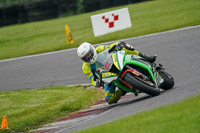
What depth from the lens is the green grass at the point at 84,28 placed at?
17922 mm

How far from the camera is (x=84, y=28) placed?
22.0 meters

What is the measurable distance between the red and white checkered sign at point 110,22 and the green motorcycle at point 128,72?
9.67 meters

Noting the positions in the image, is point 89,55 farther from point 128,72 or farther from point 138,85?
point 138,85

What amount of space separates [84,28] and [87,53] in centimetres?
1408

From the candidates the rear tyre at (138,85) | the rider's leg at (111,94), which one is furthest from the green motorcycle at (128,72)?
the rider's leg at (111,94)

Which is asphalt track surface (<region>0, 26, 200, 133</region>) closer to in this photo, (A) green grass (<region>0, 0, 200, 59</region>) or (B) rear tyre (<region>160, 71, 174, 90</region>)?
(B) rear tyre (<region>160, 71, 174, 90</region>)

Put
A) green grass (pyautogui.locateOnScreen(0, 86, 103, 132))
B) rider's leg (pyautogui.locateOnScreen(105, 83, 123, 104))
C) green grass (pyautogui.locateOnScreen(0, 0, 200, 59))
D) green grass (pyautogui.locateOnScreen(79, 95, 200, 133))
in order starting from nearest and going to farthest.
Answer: green grass (pyautogui.locateOnScreen(79, 95, 200, 133)), rider's leg (pyautogui.locateOnScreen(105, 83, 123, 104)), green grass (pyautogui.locateOnScreen(0, 86, 103, 132)), green grass (pyautogui.locateOnScreen(0, 0, 200, 59))

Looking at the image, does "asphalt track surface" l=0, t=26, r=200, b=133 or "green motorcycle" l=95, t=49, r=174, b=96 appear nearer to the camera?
"green motorcycle" l=95, t=49, r=174, b=96

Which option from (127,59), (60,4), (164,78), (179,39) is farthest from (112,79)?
(60,4)

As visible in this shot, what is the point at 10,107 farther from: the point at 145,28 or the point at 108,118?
the point at 145,28

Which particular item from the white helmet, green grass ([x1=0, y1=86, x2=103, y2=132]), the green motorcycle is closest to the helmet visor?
the white helmet

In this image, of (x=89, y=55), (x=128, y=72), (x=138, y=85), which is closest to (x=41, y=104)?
(x=89, y=55)

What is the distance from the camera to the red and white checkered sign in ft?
58.8

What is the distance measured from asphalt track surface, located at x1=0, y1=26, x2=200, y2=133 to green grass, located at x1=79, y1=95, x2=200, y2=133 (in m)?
1.68
